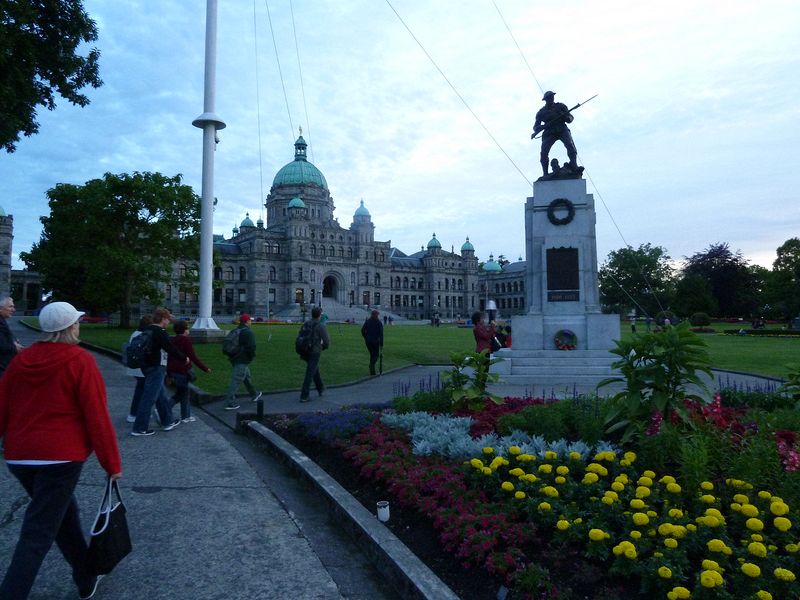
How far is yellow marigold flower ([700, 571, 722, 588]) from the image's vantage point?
121 inches

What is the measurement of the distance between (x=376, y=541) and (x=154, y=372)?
19.4 feet

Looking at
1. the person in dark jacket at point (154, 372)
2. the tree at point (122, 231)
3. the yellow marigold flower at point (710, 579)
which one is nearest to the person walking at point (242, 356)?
the person in dark jacket at point (154, 372)

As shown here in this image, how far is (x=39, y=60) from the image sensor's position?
14891mm

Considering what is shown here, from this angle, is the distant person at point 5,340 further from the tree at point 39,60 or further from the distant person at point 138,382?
the tree at point 39,60

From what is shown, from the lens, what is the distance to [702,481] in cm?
448

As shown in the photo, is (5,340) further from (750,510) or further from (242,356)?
(750,510)

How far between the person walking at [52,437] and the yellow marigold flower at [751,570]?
156 inches

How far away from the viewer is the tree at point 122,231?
34.2 meters

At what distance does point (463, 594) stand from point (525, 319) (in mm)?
12588

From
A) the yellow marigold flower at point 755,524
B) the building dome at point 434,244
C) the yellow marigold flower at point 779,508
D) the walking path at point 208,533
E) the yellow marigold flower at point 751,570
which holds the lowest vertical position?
the walking path at point 208,533

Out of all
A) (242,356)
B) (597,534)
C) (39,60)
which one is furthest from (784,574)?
(39,60)

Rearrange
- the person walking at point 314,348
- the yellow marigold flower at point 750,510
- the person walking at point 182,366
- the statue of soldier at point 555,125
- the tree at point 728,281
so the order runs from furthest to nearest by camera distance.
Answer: the tree at point 728,281 → the statue of soldier at point 555,125 → the person walking at point 314,348 → the person walking at point 182,366 → the yellow marigold flower at point 750,510

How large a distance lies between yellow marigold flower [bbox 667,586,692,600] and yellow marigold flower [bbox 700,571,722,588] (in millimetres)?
104

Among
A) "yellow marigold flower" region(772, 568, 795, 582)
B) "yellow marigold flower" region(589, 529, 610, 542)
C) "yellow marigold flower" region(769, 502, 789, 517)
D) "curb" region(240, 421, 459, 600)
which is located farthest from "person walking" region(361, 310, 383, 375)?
"yellow marigold flower" region(772, 568, 795, 582)
